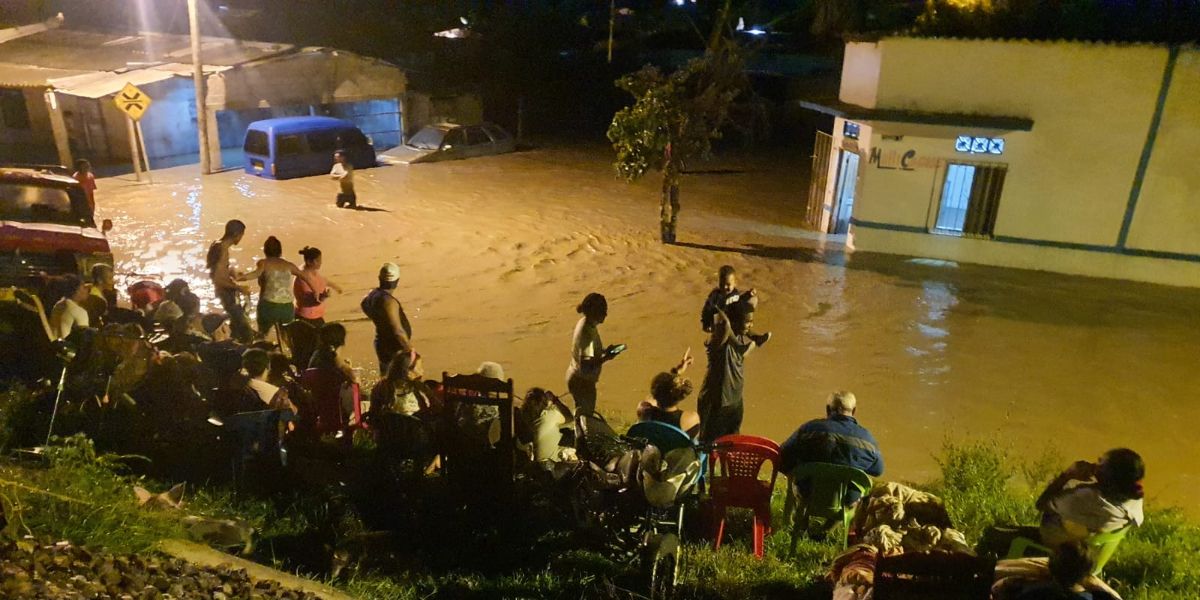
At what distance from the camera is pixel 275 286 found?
24.7 feet

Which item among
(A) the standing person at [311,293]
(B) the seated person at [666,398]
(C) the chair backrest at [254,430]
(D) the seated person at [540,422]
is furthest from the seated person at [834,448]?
(A) the standing person at [311,293]

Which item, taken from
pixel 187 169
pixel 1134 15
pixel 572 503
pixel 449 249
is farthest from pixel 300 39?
pixel 572 503

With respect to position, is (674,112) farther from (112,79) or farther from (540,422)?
(112,79)

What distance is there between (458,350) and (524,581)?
5192mm

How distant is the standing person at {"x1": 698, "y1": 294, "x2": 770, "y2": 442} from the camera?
629 cm

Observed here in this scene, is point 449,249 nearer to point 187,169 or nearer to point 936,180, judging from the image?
point 936,180

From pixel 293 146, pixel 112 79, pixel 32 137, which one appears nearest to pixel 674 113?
pixel 293 146

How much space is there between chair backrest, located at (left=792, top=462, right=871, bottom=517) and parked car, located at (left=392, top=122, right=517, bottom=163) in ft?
58.9

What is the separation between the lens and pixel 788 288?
1232 cm

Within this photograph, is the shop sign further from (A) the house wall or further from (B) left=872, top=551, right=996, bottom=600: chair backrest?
(A) the house wall

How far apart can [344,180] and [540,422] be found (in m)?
11.8

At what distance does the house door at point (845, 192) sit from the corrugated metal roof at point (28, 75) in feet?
57.9

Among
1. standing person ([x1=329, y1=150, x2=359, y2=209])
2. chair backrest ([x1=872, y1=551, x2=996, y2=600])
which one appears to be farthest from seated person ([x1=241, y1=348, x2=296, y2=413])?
standing person ([x1=329, y1=150, x2=359, y2=209])

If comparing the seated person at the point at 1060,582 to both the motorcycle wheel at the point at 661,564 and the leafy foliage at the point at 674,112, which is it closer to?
the motorcycle wheel at the point at 661,564
